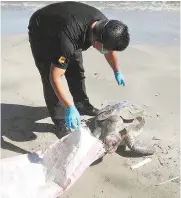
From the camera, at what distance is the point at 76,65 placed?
12.9ft

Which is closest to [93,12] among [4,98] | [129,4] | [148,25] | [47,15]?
[47,15]

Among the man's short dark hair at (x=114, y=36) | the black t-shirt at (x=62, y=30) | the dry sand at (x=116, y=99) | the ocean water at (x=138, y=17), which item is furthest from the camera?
the ocean water at (x=138, y=17)

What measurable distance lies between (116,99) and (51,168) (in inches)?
66.0

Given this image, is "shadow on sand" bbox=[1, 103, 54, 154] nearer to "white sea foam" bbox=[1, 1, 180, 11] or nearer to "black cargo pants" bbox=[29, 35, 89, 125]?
"black cargo pants" bbox=[29, 35, 89, 125]

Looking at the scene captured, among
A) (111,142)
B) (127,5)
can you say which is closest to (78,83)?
(111,142)

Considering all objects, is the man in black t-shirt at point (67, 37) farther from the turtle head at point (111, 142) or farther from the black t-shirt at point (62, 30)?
the turtle head at point (111, 142)

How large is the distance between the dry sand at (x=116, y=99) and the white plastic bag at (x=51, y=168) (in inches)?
9.3

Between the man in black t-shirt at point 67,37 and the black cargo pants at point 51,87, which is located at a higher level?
the man in black t-shirt at point 67,37

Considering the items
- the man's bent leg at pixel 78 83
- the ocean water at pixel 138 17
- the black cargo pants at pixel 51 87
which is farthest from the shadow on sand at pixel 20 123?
the ocean water at pixel 138 17

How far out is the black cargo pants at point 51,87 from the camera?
3.68 metres

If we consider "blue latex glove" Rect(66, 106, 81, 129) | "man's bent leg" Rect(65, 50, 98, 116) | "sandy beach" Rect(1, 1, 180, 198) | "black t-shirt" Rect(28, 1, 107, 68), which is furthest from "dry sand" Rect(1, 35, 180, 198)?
"black t-shirt" Rect(28, 1, 107, 68)

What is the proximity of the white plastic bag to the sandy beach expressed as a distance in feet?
0.80

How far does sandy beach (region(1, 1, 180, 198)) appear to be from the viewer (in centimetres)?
333

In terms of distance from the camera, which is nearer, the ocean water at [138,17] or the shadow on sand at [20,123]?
the shadow on sand at [20,123]
